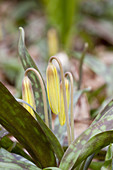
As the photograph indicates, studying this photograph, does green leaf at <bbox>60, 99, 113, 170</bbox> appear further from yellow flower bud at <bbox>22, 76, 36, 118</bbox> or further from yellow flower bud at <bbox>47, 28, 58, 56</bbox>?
yellow flower bud at <bbox>47, 28, 58, 56</bbox>

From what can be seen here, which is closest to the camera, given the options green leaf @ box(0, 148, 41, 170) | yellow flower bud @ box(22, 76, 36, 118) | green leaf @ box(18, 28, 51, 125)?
green leaf @ box(0, 148, 41, 170)

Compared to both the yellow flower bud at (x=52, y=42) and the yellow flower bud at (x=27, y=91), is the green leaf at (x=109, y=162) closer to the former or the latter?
the yellow flower bud at (x=27, y=91)

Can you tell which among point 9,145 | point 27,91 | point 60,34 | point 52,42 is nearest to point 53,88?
point 27,91

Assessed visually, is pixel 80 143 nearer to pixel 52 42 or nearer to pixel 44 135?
pixel 44 135

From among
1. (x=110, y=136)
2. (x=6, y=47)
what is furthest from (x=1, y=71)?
(x=110, y=136)

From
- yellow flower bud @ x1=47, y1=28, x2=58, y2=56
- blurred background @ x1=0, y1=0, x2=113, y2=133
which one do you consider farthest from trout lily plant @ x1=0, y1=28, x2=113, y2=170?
yellow flower bud @ x1=47, y1=28, x2=58, y2=56

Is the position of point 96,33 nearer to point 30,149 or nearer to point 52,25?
point 52,25
